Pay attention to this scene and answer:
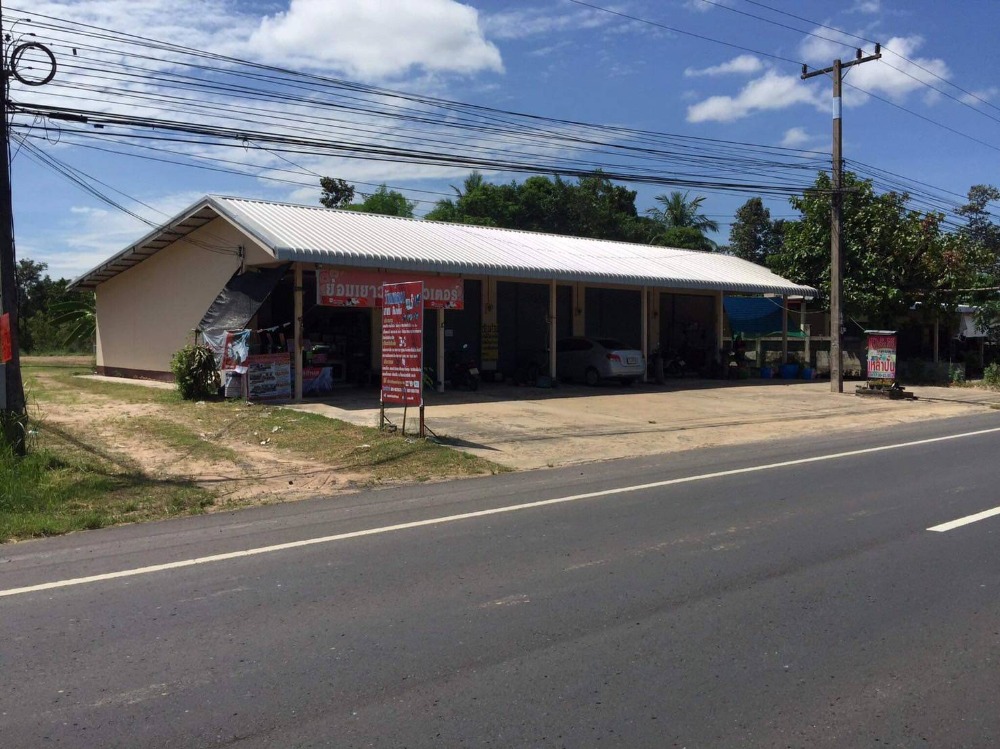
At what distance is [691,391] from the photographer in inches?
965

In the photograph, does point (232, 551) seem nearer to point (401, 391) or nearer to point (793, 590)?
point (793, 590)

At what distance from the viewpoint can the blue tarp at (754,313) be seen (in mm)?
32188

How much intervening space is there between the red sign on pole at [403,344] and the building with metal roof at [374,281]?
4.70 meters

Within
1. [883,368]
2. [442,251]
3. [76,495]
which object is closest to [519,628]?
[76,495]

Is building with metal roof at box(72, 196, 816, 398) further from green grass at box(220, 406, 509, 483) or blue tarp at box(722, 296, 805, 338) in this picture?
green grass at box(220, 406, 509, 483)

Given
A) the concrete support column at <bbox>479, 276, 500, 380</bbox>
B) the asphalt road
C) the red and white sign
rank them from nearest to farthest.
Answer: the asphalt road → the red and white sign → the concrete support column at <bbox>479, 276, 500, 380</bbox>

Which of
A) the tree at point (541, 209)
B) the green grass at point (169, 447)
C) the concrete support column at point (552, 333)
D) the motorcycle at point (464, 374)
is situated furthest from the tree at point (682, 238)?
the green grass at point (169, 447)

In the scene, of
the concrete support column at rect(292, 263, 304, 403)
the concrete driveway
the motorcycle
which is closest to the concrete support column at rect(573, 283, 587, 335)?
the concrete driveway

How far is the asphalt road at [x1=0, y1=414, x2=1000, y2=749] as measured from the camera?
4.03m

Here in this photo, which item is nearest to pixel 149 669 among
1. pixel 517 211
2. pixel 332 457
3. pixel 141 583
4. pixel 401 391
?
pixel 141 583

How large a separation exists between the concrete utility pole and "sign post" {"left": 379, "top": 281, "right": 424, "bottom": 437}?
542 centimetres

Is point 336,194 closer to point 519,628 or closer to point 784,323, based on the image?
point 784,323

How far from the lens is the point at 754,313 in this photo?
106 ft

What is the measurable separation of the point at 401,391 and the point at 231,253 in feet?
32.5
